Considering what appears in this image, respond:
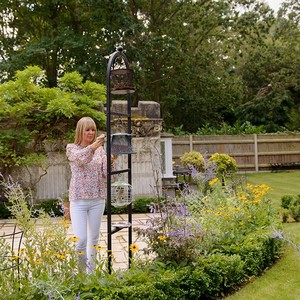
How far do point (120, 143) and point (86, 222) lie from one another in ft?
2.71

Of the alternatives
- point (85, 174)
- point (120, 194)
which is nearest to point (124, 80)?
point (85, 174)

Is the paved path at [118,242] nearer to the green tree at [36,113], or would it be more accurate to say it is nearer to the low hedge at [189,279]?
the low hedge at [189,279]

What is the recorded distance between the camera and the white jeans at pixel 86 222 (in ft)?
12.8

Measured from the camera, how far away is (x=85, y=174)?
3.98 meters

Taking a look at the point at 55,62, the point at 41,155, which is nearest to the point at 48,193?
the point at 41,155

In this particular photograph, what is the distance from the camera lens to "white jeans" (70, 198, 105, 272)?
391cm

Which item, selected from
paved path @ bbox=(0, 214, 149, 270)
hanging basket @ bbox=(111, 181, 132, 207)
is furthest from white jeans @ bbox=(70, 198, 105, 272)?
paved path @ bbox=(0, 214, 149, 270)

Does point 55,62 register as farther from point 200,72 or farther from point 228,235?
point 228,235

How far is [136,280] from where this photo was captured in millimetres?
3486

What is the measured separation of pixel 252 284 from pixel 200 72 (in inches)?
657

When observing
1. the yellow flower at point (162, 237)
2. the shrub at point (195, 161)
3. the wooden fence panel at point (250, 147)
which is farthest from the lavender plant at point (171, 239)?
the wooden fence panel at point (250, 147)

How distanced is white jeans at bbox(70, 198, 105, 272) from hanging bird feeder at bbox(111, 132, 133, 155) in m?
0.51

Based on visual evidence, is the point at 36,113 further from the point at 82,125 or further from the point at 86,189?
the point at 86,189

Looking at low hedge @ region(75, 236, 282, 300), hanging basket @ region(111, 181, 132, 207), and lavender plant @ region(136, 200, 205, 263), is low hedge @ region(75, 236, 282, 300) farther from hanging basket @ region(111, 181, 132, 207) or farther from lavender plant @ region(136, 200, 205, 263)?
hanging basket @ region(111, 181, 132, 207)
